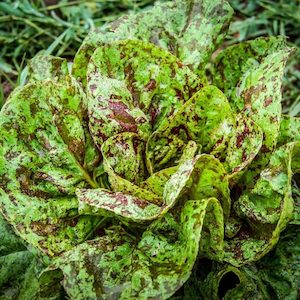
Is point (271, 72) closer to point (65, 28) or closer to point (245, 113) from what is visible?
point (245, 113)

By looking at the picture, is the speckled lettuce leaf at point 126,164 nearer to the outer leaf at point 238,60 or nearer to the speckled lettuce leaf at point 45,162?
the speckled lettuce leaf at point 45,162

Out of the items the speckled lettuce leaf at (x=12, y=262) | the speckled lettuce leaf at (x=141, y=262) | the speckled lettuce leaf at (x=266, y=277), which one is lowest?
the speckled lettuce leaf at (x=266, y=277)

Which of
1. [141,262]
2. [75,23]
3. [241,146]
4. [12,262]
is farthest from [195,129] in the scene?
[75,23]

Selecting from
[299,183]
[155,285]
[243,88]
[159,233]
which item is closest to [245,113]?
[243,88]

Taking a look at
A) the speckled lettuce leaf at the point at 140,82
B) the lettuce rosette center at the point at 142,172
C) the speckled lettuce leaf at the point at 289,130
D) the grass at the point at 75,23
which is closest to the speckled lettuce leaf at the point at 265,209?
the lettuce rosette center at the point at 142,172

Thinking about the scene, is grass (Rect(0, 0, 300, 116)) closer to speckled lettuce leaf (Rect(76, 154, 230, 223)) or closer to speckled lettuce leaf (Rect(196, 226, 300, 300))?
speckled lettuce leaf (Rect(196, 226, 300, 300))

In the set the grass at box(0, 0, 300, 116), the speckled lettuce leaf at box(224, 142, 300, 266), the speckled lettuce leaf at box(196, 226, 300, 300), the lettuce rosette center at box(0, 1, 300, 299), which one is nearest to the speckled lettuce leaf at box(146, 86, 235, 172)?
the lettuce rosette center at box(0, 1, 300, 299)

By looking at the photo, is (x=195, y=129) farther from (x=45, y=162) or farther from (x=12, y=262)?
(x=12, y=262)
